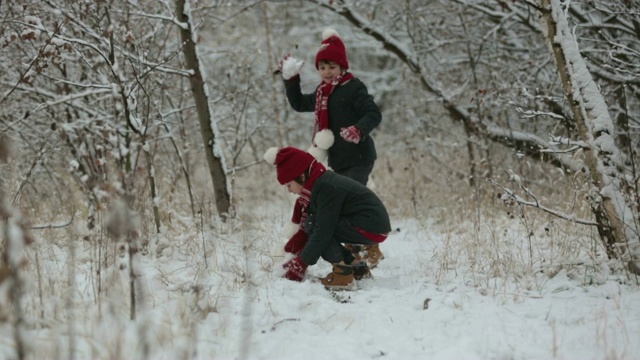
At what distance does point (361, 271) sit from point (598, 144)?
68.1 inches

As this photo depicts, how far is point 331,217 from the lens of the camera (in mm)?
3979

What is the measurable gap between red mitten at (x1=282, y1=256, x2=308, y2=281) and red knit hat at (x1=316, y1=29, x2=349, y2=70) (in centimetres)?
161

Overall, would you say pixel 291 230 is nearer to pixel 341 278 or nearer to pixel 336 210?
pixel 336 210

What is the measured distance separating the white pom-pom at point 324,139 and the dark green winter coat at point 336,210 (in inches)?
24.7

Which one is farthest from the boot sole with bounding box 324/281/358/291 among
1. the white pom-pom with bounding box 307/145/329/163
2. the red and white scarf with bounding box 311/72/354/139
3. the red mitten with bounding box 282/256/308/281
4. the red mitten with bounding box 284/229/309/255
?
the red and white scarf with bounding box 311/72/354/139

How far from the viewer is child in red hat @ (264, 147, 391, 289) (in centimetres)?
396

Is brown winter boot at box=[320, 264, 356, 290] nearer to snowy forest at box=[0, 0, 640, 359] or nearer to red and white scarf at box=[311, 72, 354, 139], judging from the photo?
snowy forest at box=[0, 0, 640, 359]

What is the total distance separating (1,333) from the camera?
2.71 m

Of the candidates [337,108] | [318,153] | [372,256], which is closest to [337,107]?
[337,108]

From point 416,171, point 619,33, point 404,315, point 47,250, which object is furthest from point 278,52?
point 404,315

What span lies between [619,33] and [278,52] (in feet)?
20.8

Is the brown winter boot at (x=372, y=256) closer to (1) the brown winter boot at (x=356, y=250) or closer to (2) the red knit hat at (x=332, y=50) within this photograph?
(1) the brown winter boot at (x=356, y=250)

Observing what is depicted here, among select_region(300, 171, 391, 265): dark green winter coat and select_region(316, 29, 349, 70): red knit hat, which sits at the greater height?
select_region(316, 29, 349, 70): red knit hat

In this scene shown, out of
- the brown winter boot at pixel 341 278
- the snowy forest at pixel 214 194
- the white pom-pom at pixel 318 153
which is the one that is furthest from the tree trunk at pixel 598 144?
the white pom-pom at pixel 318 153
